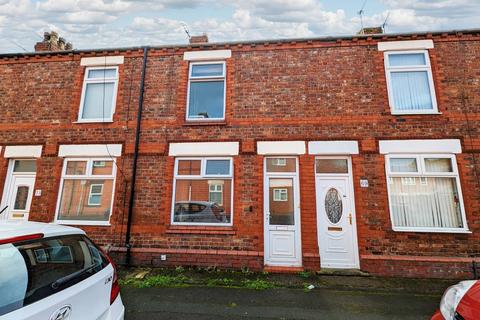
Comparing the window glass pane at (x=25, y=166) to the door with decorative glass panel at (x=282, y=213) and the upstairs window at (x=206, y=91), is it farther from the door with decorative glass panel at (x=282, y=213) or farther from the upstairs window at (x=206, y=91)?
the door with decorative glass panel at (x=282, y=213)

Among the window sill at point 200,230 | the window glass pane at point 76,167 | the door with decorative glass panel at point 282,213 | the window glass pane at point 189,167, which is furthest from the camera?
the window glass pane at point 76,167

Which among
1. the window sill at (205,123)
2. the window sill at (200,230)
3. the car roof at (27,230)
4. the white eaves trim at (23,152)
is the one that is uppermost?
the window sill at (205,123)

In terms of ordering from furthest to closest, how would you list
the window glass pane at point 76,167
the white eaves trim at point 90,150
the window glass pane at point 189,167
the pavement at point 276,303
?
1. the window glass pane at point 76,167
2. the white eaves trim at point 90,150
3. the window glass pane at point 189,167
4. the pavement at point 276,303

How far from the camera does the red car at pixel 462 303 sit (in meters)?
2.02

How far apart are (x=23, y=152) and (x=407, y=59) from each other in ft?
36.7

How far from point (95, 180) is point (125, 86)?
2876 millimetres

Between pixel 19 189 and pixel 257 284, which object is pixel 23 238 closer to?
pixel 257 284

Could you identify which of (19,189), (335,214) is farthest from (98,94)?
(335,214)

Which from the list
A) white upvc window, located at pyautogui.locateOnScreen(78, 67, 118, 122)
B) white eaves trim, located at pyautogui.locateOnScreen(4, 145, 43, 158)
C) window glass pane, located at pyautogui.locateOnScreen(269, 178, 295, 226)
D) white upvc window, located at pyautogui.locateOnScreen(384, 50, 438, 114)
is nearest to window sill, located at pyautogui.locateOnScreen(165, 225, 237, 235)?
window glass pane, located at pyautogui.locateOnScreen(269, 178, 295, 226)

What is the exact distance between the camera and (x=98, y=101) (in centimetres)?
743

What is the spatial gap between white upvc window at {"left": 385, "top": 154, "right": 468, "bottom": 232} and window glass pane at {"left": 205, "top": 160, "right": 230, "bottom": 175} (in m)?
4.09

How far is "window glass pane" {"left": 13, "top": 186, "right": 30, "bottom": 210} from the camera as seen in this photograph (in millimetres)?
6938

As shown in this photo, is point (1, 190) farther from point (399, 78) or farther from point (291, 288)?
point (399, 78)

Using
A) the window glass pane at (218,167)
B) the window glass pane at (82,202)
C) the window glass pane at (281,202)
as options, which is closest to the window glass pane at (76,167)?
the window glass pane at (82,202)
